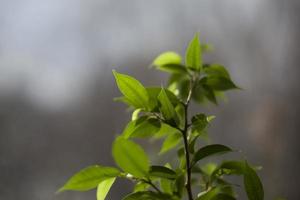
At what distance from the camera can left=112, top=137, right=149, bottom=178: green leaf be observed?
498 millimetres

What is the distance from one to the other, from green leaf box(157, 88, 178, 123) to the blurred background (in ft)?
1.73

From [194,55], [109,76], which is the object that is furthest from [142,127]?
[109,76]

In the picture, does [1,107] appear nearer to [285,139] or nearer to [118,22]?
[118,22]

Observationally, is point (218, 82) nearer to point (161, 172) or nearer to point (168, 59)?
point (168, 59)

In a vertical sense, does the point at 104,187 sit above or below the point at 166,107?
below

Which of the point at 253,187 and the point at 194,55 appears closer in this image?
the point at 253,187

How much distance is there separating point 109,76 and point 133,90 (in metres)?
0.61

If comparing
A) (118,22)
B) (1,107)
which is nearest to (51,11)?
(118,22)

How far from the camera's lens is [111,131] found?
1.12 m

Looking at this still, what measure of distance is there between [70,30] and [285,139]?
77 centimetres

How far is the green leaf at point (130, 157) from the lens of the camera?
0.50 metres

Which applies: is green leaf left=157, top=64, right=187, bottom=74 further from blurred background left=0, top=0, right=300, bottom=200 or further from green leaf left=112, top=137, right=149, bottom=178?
blurred background left=0, top=0, right=300, bottom=200

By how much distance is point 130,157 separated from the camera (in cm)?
51

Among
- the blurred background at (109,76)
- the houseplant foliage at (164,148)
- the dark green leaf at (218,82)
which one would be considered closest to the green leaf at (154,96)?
the houseplant foliage at (164,148)
